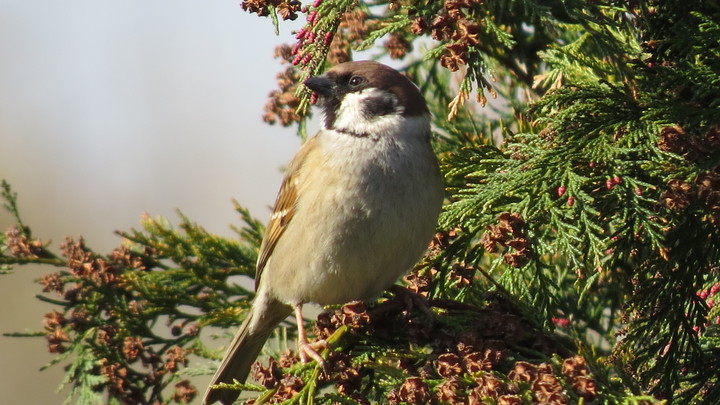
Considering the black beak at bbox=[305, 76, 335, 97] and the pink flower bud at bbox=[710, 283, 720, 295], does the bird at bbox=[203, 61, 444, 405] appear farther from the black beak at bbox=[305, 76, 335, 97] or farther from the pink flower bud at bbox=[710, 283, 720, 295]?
the pink flower bud at bbox=[710, 283, 720, 295]

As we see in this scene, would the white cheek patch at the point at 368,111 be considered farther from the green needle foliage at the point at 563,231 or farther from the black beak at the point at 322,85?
the green needle foliage at the point at 563,231

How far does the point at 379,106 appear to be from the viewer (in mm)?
2820

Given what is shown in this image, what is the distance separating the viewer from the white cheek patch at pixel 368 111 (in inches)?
109

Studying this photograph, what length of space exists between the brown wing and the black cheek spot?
0.21m

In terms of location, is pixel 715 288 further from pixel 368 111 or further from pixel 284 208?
pixel 284 208

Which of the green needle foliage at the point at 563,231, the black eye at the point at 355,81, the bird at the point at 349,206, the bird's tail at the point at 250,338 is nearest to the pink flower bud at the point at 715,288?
the green needle foliage at the point at 563,231

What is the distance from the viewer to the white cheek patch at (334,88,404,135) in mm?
2768

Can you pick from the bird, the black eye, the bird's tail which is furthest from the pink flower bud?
the bird's tail

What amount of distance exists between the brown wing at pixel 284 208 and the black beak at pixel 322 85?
16cm

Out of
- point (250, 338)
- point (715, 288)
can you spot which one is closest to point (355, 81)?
point (250, 338)

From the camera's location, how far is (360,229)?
2.52 m

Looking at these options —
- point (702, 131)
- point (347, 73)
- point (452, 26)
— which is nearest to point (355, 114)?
point (347, 73)

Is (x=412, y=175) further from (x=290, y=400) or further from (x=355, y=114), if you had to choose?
(x=290, y=400)

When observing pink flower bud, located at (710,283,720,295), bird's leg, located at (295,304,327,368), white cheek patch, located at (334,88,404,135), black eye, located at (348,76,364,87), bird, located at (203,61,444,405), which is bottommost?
pink flower bud, located at (710,283,720,295)
